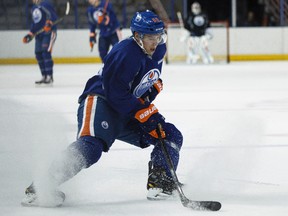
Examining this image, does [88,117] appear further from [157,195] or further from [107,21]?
[107,21]

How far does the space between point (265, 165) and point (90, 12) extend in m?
8.11

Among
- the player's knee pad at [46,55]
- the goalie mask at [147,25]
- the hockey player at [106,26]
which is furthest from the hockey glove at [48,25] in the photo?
the goalie mask at [147,25]

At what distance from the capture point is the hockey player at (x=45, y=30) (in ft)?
31.9

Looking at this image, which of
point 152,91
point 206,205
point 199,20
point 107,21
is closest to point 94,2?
point 107,21

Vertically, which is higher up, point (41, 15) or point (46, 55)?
point (41, 15)

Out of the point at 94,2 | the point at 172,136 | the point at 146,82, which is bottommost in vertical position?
the point at 94,2

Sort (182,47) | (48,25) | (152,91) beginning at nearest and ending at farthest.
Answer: (152,91) → (48,25) → (182,47)

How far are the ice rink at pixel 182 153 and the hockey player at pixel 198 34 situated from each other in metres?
4.91

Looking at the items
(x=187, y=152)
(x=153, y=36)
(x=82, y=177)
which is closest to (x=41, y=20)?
(x=187, y=152)

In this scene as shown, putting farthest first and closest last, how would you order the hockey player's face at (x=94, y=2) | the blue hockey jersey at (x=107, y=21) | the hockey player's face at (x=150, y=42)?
the hockey player's face at (x=94, y=2)
the blue hockey jersey at (x=107, y=21)
the hockey player's face at (x=150, y=42)

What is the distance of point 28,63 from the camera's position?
49.7 feet

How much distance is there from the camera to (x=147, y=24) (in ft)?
10.6

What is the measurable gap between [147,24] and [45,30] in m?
6.63

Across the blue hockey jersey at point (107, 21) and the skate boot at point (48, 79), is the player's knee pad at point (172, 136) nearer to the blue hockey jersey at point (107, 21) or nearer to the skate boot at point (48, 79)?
the skate boot at point (48, 79)
